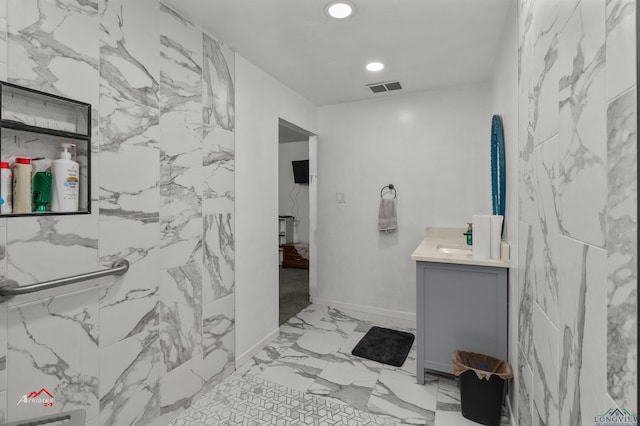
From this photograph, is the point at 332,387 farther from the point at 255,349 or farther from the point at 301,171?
the point at 301,171

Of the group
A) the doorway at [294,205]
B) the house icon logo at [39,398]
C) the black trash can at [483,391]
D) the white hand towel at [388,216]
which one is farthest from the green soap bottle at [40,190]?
the doorway at [294,205]

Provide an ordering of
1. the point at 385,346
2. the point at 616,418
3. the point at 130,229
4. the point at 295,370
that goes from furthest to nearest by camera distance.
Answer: the point at 385,346 < the point at 295,370 < the point at 130,229 < the point at 616,418

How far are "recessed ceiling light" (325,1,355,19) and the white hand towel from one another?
6.02 feet

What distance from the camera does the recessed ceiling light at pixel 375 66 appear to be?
7.93 feet

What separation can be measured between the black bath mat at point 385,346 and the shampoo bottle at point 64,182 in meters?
2.11

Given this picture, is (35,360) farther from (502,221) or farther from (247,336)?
(502,221)

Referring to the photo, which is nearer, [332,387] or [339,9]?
[339,9]

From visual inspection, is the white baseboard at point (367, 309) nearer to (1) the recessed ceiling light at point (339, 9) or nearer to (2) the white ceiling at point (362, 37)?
(2) the white ceiling at point (362, 37)

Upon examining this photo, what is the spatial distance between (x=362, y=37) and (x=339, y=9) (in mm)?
347

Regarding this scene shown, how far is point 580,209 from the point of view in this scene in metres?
0.80

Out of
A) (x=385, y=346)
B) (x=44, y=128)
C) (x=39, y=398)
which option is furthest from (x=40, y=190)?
(x=385, y=346)

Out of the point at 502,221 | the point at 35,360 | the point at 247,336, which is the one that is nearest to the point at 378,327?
the point at 247,336

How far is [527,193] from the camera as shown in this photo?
4.49ft

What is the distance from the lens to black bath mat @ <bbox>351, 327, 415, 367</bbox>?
238 cm
